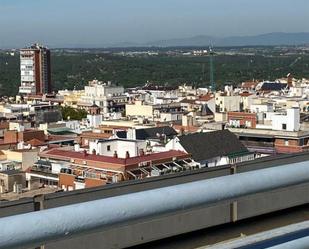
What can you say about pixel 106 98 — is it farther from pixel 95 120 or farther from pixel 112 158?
pixel 112 158

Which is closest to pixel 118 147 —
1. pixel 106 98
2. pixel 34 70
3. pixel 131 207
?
pixel 131 207

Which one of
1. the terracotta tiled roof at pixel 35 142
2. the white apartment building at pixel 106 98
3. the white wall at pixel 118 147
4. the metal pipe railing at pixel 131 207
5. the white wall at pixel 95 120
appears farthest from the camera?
the white apartment building at pixel 106 98

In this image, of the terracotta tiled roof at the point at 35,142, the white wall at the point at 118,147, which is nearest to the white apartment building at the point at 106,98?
the terracotta tiled roof at the point at 35,142

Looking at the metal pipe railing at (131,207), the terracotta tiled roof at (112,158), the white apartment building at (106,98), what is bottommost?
the white apartment building at (106,98)

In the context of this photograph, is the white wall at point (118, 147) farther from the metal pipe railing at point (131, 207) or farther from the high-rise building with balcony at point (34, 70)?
the high-rise building with balcony at point (34, 70)

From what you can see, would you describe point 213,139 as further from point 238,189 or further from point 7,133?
point 238,189

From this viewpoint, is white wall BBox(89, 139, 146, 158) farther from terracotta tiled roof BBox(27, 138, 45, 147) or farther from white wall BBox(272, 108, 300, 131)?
white wall BBox(272, 108, 300, 131)

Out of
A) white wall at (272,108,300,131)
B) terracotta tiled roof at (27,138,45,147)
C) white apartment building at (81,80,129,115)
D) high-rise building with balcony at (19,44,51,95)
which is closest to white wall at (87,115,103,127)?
terracotta tiled roof at (27,138,45,147)
